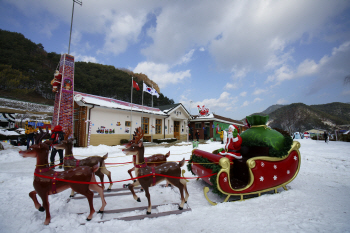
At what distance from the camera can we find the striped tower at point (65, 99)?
10641mm

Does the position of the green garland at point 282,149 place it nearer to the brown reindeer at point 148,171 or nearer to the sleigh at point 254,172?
the sleigh at point 254,172

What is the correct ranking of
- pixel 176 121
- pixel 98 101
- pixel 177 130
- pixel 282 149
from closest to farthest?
pixel 282 149 → pixel 98 101 → pixel 177 130 → pixel 176 121

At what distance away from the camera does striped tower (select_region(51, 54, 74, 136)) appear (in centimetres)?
1064

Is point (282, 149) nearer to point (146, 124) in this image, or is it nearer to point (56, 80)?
point (56, 80)

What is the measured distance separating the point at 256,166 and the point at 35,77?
3954cm

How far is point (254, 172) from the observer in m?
3.50

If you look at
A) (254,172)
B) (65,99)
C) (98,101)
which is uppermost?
(98,101)

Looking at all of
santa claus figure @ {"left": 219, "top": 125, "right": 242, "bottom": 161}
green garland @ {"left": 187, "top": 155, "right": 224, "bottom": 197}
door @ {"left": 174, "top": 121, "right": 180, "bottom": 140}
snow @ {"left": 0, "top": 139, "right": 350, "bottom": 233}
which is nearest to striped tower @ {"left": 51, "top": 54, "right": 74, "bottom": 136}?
snow @ {"left": 0, "top": 139, "right": 350, "bottom": 233}

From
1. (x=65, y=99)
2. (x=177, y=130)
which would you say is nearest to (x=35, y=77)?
(x=65, y=99)

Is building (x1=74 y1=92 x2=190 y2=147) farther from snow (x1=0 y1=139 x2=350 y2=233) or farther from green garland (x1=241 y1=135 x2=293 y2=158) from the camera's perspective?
green garland (x1=241 y1=135 x2=293 y2=158)

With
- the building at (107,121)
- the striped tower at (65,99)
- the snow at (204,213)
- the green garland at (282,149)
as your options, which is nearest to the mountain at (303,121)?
the building at (107,121)

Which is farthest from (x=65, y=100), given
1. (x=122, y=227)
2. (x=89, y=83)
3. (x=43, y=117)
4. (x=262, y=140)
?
(x=89, y=83)

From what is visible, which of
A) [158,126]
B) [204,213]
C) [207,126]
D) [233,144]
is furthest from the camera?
[207,126]

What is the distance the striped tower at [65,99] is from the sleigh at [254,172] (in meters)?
10.6
